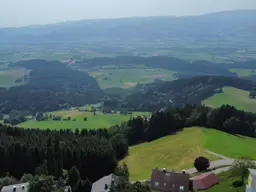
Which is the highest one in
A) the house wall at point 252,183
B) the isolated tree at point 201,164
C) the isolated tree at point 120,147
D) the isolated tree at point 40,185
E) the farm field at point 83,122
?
the house wall at point 252,183

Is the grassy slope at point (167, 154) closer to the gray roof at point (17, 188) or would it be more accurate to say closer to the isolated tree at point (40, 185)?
the gray roof at point (17, 188)

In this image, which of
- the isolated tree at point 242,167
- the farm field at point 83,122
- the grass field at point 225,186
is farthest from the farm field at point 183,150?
the farm field at point 83,122

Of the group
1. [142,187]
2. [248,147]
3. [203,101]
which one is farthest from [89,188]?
[203,101]

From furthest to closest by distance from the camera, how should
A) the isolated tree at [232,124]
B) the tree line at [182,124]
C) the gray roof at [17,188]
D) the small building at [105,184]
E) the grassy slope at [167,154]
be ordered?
1. the tree line at [182,124]
2. the isolated tree at [232,124]
3. the grassy slope at [167,154]
4. the small building at [105,184]
5. the gray roof at [17,188]

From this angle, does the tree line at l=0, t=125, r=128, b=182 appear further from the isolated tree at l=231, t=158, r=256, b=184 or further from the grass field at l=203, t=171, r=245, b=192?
the isolated tree at l=231, t=158, r=256, b=184

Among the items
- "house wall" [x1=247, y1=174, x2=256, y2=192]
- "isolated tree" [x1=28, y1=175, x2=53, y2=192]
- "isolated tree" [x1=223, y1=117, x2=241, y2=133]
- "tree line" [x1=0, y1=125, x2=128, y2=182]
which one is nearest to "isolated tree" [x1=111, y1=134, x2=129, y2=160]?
"tree line" [x1=0, y1=125, x2=128, y2=182]

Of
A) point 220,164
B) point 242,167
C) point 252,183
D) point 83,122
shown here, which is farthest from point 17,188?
point 83,122
